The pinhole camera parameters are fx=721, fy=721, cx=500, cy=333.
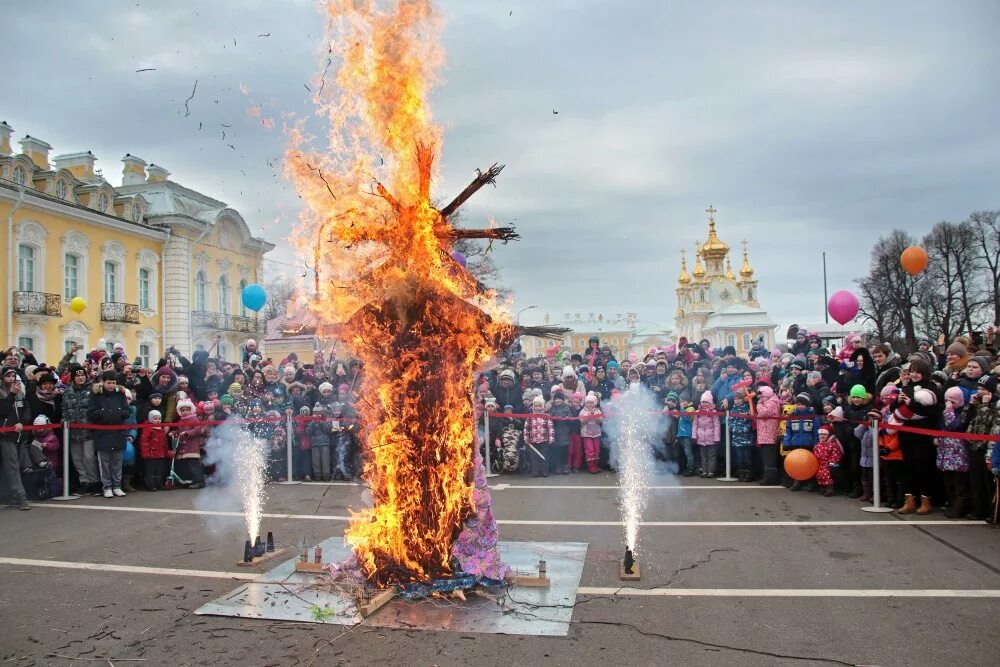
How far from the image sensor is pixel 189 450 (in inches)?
492

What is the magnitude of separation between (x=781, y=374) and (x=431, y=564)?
358 inches

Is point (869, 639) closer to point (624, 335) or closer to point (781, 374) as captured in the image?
point (781, 374)

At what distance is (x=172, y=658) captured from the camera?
16.4 feet

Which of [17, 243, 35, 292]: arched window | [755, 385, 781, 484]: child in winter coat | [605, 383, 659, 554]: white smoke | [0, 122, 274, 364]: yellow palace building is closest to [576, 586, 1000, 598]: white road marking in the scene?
[755, 385, 781, 484]: child in winter coat

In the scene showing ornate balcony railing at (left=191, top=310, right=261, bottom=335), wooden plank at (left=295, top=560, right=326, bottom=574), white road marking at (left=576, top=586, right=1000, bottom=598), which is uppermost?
ornate balcony railing at (left=191, top=310, right=261, bottom=335)

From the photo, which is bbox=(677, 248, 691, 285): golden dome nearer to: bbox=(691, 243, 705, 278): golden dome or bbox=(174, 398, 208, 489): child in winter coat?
bbox=(691, 243, 705, 278): golden dome

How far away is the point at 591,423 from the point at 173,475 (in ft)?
Answer: 24.2

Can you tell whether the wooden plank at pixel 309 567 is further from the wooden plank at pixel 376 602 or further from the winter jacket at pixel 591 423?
the winter jacket at pixel 591 423

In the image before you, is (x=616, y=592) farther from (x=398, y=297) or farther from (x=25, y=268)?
(x=25, y=268)

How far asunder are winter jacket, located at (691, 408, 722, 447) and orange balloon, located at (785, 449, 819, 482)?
67.7 inches

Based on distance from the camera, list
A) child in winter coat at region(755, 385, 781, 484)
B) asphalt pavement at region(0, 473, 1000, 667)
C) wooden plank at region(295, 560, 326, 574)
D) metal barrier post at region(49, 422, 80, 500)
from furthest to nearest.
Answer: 1. child in winter coat at region(755, 385, 781, 484)
2. metal barrier post at region(49, 422, 80, 500)
3. wooden plank at region(295, 560, 326, 574)
4. asphalt pavement at region(0, 473, 1000, 667)

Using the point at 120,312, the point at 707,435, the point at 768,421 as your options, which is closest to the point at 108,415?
the point at 707,435

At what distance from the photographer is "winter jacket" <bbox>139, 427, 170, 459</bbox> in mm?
12211

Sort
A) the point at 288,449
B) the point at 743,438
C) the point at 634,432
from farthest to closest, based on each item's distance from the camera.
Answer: the point at 634,432 < the point at 288,449 < the point at 743,438
